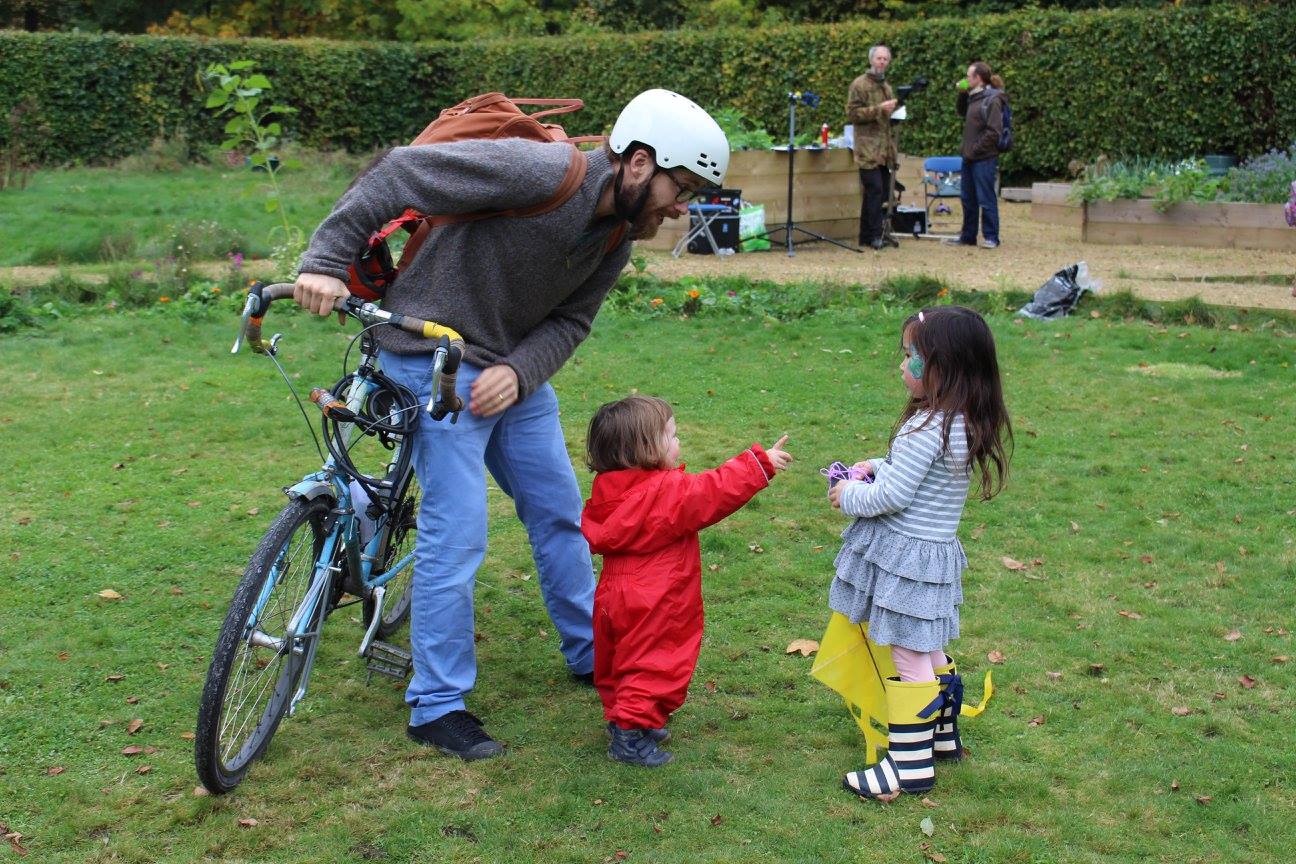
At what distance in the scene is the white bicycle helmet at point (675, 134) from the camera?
3.54 metres

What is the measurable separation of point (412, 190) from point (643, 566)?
128 centimetres

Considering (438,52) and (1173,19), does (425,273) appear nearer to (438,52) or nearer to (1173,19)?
(1173,19)

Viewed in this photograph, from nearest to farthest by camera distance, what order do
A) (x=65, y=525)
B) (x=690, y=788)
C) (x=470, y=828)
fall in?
(x=470, y=828)
(x=690, y=788)
(x=65, y=525)

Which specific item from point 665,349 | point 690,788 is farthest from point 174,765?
point 665,349

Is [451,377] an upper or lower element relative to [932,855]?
upper

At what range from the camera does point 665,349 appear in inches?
368

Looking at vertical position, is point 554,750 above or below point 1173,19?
below

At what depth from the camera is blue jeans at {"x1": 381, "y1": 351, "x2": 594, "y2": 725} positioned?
381cm

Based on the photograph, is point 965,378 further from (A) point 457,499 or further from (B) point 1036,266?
(B) point 1036,266

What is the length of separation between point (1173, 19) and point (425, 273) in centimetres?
1702

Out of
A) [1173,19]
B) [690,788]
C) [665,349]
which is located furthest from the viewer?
[1173,19]

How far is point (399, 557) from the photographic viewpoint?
4.55 m

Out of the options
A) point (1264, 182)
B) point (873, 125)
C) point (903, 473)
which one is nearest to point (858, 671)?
point (903, 473)

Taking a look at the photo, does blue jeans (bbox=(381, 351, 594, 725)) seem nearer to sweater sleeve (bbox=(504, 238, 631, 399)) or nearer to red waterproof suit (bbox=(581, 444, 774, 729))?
sweater sleeve (bbox=(504, 238, 631, 399))
